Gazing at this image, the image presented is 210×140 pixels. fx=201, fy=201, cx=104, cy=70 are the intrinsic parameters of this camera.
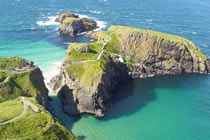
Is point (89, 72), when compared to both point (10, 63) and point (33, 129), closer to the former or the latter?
point (10, 63)

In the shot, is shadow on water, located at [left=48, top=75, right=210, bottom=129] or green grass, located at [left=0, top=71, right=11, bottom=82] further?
shadow on water, located at [left=48, top=75, right=210, bottom=129]

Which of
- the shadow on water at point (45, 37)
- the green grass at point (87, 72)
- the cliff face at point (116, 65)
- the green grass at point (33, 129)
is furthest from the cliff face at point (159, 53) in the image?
the green grass at point (33, 129)

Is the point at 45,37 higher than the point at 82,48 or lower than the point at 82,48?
lower

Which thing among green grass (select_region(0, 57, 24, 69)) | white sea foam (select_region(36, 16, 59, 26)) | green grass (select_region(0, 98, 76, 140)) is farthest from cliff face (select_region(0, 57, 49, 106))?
white sea foam (select_region(36, 16, 59, 26))

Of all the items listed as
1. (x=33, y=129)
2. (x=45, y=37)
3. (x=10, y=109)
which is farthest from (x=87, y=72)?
(x=45, y=37)

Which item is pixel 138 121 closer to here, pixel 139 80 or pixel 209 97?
pixel 139 80

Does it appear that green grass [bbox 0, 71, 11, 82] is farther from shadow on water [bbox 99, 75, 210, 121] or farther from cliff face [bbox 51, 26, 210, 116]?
shadow on water [bbox 99, 75, 210, 121]

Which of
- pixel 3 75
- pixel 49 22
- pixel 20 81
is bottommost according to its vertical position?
pixel 20 81
